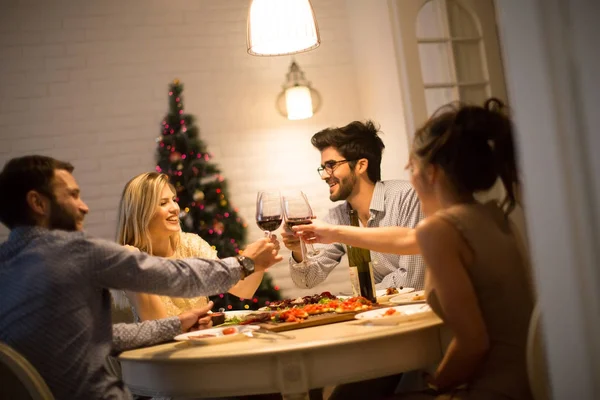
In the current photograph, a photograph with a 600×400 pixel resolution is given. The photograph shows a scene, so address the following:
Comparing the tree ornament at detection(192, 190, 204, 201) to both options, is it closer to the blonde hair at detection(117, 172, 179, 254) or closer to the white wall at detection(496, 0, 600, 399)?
the blonde hair at detection(117, 172, 179, 254)

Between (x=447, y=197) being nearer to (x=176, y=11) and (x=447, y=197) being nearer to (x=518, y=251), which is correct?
(x=518, y=251)

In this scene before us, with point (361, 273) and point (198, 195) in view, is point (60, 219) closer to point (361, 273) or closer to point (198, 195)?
point (361, 273)

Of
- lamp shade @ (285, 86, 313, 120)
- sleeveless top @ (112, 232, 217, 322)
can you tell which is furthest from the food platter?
lamp shade @ (285, 86, 313, 120)

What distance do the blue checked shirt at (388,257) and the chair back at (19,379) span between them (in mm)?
1366

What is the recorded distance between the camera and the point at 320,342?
1.56 m

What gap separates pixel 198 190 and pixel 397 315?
11.3 feet

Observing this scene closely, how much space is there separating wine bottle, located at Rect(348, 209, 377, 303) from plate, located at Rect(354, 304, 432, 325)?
12.5 inches

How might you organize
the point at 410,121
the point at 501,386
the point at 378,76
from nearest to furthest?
the point at 501,386 → the point at 410,121 → the point at 378,76

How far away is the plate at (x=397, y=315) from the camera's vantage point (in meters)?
1.70

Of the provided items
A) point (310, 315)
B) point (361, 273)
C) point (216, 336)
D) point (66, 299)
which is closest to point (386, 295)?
point (361, 273)

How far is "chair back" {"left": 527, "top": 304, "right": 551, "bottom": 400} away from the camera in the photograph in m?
1.38

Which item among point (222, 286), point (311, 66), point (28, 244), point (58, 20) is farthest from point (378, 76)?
point (28, 244)

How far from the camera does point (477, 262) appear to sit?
1.41 meters

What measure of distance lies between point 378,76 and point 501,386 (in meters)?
3.88
